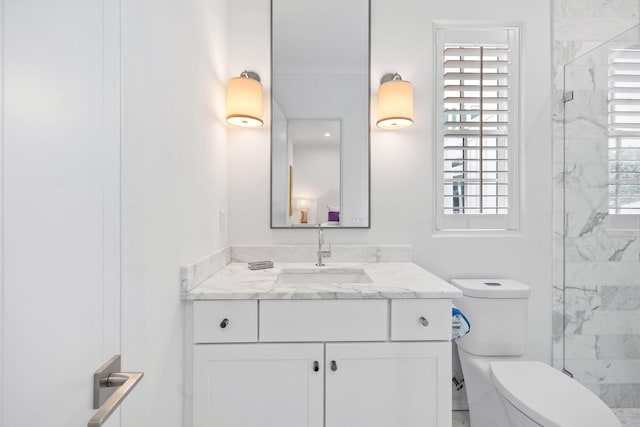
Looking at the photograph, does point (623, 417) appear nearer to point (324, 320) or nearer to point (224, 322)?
point (324, 320)

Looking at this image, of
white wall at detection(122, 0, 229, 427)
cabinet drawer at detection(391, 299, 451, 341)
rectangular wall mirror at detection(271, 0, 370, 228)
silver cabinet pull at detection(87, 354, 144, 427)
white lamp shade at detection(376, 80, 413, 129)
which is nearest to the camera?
silver cabinet pull at detection(87, 354, 144, 427)

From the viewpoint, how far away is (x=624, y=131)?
1.63 meters

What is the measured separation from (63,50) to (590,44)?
8.35ft

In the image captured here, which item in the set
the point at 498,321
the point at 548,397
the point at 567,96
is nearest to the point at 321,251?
the point at 498,321

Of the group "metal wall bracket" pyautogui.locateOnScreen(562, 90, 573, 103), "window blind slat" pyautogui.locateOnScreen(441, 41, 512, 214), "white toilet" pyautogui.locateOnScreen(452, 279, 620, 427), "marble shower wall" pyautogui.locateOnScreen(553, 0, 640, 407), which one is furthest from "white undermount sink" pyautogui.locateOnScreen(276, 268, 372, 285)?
"metal wall bracket" pyautogui.locateOnScreen(562, 90, 573, 103)

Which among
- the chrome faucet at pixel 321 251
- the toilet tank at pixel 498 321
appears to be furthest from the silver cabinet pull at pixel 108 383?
the toilet tank at pixel 498 321

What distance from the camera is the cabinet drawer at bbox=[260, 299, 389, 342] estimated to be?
1.19m

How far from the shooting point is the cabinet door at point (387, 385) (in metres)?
1.18

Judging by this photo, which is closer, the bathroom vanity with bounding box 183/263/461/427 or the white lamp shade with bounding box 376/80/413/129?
the bathroom vanity with bounding box 183/263/461/427

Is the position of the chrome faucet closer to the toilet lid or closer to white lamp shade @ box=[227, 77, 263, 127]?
white lamp shade @ box=[227, 77, 263, 127]

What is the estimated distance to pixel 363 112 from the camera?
1805 mm

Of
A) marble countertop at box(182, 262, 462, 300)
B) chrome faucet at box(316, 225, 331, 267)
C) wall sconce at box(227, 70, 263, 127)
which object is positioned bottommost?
marble countertop at box(182, 262, 462, 300)

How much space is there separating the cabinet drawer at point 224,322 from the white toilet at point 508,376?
42.2 inches

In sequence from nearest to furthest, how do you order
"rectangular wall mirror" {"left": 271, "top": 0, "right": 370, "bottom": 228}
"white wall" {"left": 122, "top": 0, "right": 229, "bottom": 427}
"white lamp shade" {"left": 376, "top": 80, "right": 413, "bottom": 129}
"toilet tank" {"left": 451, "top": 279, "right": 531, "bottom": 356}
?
"white wall" {"left": 122, "top": 0, "right": 229, "bottom": 427} < "toilet tank" {"left": 451, "top": 279, "right": 531, "bottom": 356} < "white lamp shade" {"left": 376, "top": 80, "right": 413, "bottom": 129} < "rectangular wall mirror" {"left": 271, "top": 0, "right": 370, "bottom": 228}
